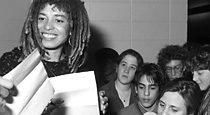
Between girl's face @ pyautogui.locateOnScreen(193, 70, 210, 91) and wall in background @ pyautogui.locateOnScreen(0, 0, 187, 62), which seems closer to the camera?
girl's face @ pyautogui.locateOnScreen(193, 70, 210, 91)

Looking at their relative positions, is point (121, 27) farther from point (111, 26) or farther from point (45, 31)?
point (45, 31)

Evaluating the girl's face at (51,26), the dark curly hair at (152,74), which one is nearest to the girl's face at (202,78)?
the dark curly hair at (152,74)

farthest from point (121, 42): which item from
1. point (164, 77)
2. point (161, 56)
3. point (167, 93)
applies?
point (167, 93)

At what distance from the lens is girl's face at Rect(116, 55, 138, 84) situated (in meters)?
2.62

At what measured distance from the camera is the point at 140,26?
3348 mm

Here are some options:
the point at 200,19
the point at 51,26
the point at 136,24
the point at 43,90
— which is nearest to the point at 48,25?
the point at 51,26

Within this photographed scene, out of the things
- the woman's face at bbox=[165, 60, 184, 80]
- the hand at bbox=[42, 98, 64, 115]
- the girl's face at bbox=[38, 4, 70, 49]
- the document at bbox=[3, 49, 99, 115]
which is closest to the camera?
the document at bbox=[3, 49, 99, 115]

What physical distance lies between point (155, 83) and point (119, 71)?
0.36 metres

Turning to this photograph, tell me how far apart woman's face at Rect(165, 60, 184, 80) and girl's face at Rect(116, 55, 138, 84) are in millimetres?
262

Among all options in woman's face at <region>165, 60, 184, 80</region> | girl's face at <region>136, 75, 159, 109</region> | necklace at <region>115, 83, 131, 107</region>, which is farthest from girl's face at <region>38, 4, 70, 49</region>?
woman's face at <region>165, 60, 184, 80</region>

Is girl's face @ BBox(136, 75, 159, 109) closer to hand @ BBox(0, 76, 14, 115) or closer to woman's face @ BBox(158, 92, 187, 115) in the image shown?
woman's face @ BBox(158, 92, 187, 115)

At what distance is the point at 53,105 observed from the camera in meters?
1.04

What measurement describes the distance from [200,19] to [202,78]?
2.80 m

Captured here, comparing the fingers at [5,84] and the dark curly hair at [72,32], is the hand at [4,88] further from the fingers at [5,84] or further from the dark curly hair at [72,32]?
the dark curly hair at [72,32]
